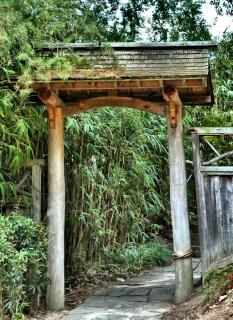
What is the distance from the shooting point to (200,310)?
4312 mm

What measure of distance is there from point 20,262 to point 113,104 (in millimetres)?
2128

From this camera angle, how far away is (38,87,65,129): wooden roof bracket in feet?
16.9

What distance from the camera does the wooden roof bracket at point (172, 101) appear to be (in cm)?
507

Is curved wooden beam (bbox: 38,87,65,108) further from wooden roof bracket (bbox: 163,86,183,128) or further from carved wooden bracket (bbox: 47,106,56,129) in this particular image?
wooden roof bracket (bbox: 163,86,183,128)

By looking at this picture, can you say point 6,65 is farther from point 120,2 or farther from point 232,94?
point 232,94

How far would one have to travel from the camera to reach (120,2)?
24.3 feet

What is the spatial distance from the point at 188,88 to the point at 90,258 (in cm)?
297

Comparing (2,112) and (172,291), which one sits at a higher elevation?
(2,112)

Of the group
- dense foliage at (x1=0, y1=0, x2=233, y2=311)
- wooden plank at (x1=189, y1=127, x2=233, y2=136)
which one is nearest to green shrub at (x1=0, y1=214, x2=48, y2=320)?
dense foliage at (x1=0, y1=0, x2=233, y2=311)

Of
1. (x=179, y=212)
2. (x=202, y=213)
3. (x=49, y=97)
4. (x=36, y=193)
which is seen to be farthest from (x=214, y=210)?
(x=49, y=97)

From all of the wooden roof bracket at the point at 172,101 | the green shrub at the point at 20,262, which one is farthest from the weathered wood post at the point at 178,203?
the green shrub at the point at 20,262

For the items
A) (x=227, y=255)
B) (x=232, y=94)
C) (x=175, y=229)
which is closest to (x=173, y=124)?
(x=175, y=229)

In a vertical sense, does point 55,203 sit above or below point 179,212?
above

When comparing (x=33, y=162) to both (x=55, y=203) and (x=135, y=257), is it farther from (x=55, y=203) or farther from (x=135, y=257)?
(x=135, y=257)
